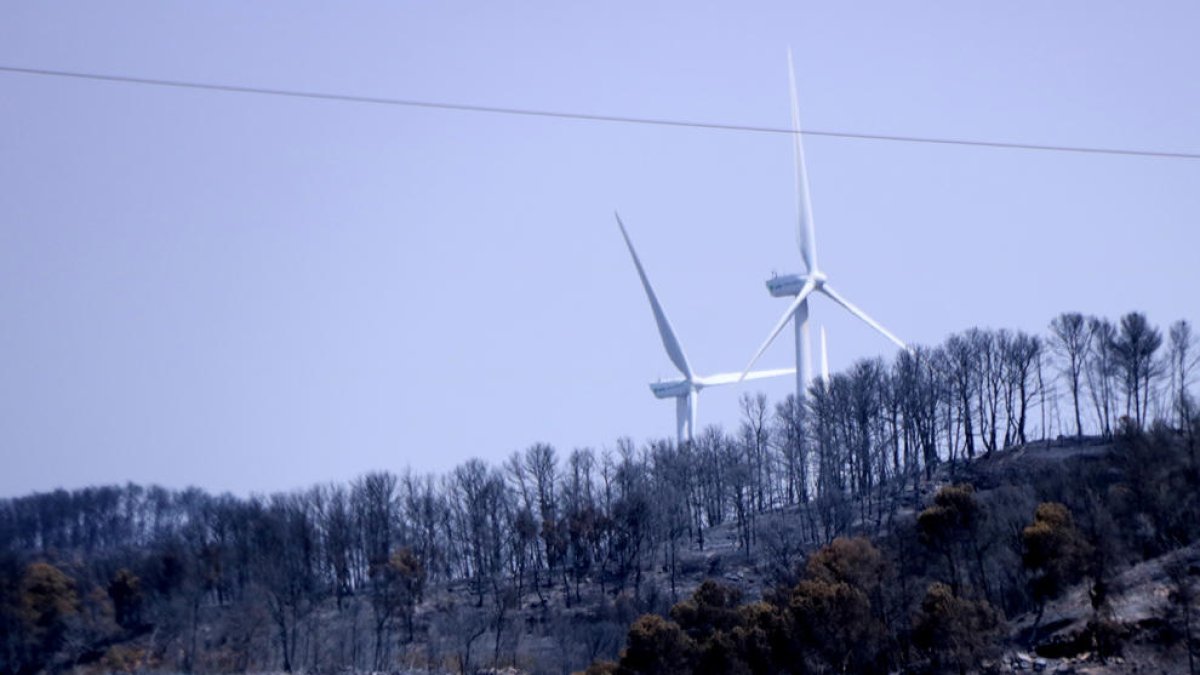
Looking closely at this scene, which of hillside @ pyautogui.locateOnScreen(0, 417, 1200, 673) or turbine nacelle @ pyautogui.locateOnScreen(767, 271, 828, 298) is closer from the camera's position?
hillside @ pyautogui.locateOnScreen(0, 417, 1200, 673)

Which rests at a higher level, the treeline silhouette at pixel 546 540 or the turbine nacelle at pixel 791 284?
the turbine nacelle at pixel 791 284

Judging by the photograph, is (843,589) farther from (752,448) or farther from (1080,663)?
(752,448)

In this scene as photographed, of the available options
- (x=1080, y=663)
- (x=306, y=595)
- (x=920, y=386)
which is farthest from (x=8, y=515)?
(x=1080, y=663)

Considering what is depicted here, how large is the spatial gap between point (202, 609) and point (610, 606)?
80.0 feet

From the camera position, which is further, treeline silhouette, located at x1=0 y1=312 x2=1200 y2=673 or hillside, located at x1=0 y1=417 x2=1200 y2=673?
A: treeline silhouette, located at x1=0 y1=312 x2=1200 y2=673

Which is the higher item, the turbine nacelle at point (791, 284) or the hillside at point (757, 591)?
the turbine nacelle at point (791, 284)

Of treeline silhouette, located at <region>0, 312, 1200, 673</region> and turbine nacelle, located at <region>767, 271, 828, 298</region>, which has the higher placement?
turbine nacelle, located at <region>767, 271, 828, 298</region>

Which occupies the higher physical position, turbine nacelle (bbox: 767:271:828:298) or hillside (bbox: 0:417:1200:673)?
turbine nacelle (bbox: 767:271:828:298)

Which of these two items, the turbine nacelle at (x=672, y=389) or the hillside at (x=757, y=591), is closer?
the hillside at (x=757, y=591)

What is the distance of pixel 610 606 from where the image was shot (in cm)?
6894

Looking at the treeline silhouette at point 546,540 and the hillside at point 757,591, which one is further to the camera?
the treeline silhouette at point 546,540

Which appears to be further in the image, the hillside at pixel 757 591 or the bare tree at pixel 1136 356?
the bare tree at pixel 1136 356

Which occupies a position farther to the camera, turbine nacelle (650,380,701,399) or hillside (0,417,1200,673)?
turbine nacelle (650,380,701,399)

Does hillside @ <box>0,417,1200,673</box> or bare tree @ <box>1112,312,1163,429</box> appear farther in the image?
bare tree @ <box>1112,312,1163,429</box>
